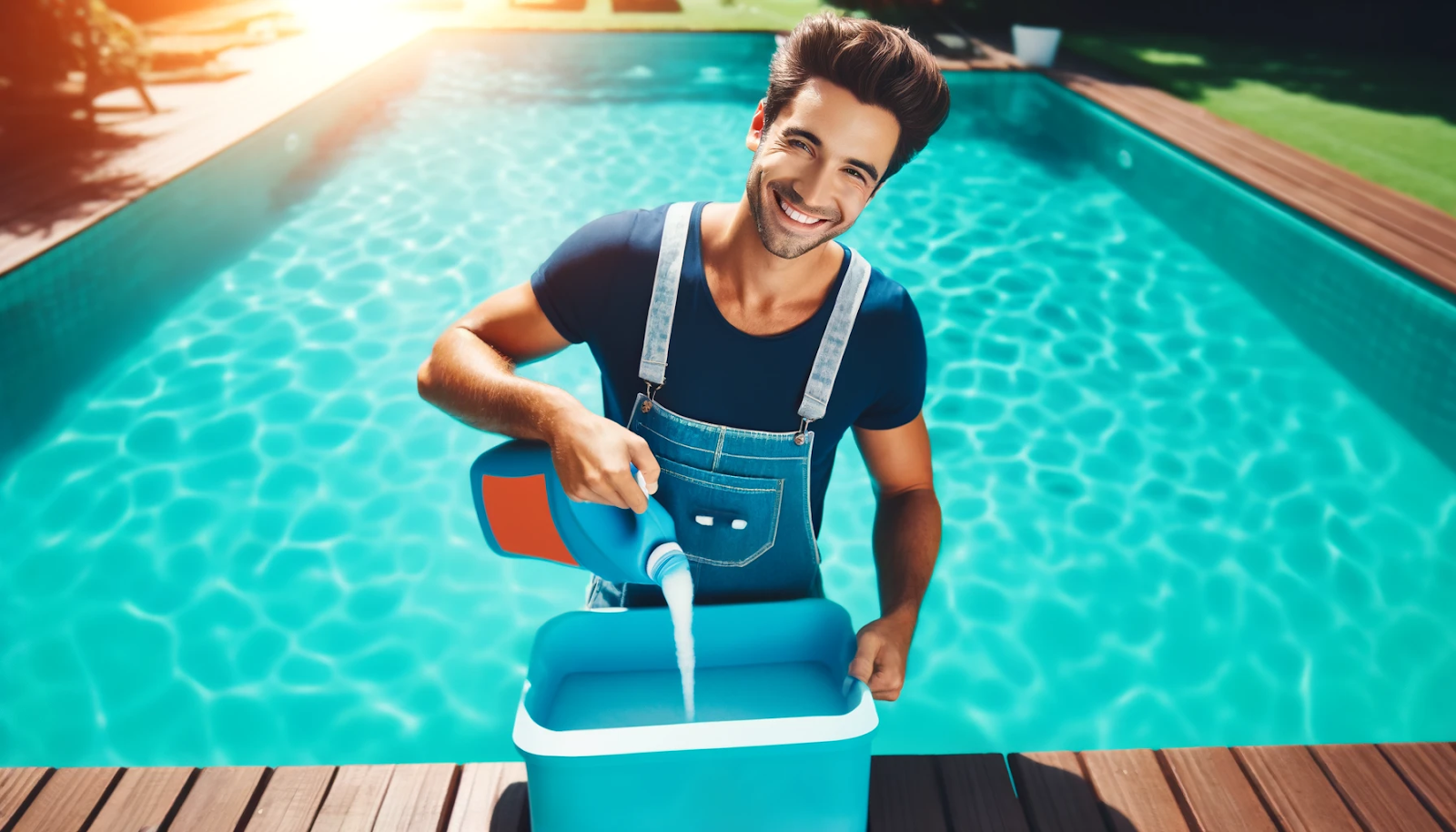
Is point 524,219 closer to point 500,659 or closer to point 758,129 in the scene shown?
point 500,659

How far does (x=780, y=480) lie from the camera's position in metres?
1.49

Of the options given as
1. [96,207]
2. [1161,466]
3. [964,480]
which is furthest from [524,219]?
[1161,466]

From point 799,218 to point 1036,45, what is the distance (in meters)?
8.54

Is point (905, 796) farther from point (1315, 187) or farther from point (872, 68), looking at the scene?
point (1315, 187)

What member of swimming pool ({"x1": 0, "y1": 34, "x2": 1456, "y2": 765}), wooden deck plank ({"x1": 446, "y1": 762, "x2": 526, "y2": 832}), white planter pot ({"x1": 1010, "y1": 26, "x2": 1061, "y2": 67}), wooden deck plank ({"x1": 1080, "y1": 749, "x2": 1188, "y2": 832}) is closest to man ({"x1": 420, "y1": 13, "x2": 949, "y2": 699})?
wooden deck plank ({"x1": 446, "y1": 762, "x2": 526, "y2": 832})

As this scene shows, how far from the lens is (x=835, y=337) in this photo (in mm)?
1363

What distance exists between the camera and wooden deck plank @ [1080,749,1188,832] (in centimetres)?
165

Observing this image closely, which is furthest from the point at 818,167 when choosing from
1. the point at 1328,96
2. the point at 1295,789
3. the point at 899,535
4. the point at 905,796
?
the point at 1328,96

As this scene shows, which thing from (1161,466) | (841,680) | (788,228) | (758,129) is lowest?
(1161,466)

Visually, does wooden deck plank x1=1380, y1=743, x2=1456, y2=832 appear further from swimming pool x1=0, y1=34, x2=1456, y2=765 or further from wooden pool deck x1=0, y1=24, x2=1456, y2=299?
wooden pool deck x1=0, y1=24, x2=1456, y2=299

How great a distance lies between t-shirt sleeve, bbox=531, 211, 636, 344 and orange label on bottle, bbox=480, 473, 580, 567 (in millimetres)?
317

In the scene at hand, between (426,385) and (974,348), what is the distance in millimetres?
3821

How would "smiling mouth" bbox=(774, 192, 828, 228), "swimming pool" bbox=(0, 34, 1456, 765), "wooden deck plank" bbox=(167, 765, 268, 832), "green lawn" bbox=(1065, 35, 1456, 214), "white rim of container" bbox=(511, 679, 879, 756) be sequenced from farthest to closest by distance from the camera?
1. "green lawn" bbox=(1065, 35, 1456, 214)
2. "swimming pool" bbox=(0, 34, 1456, 765)
3. "wooden deck plank" bbox=(167, 765, 268, 832)
4. "smiling mouth" bbox=(774, 192, 828, 228)
5. "white rim of container" bbox=(511, 679, 879, 756)

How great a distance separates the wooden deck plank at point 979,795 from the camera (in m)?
1.62
